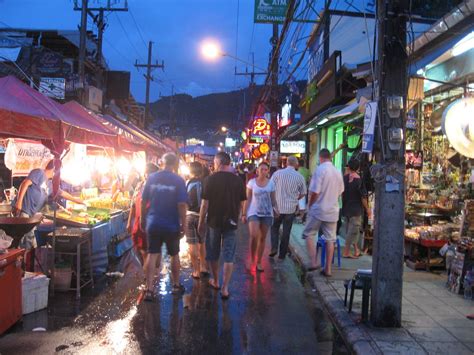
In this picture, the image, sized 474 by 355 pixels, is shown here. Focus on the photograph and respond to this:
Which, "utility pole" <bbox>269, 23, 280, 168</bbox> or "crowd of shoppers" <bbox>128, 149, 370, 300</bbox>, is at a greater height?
"utility pole" <bbox>269, 23, 280, 168</bbox>

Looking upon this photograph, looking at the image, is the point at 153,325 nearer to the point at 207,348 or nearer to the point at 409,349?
the point at 207,348

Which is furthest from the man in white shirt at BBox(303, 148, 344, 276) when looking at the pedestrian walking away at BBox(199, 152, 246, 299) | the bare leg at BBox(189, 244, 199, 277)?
the bare leg at BBox(189, 244, 199, 277)

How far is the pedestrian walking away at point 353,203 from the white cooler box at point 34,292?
229 inches

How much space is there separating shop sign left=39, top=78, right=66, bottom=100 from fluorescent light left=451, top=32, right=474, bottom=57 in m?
15.8

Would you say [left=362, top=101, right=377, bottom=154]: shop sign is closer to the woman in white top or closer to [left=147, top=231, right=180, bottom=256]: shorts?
[left=147, top=231, right=180, bottom=256]: shorts

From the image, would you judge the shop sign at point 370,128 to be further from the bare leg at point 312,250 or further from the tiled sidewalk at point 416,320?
the bare leg at point 312,250

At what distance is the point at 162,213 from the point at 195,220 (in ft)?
4.28

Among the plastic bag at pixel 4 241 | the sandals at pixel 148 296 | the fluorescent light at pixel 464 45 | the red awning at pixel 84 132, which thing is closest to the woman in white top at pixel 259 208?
the sandals at pixel 148 296

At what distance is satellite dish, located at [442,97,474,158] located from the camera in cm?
634

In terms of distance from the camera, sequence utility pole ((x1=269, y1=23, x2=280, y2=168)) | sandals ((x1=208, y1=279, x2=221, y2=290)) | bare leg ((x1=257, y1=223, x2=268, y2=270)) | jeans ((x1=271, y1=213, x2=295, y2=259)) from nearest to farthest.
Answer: sandals ((x1=208, y1=279, x2=221, y2=290))
bare leg ((x1=257, y1=223, x2=268, y2=270))
jeans ((x1=271, y1=213, x2=295, y2=259))
utility pole ((x1=269, y1=23, x2=280, y2=168))

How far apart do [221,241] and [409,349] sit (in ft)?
10.6

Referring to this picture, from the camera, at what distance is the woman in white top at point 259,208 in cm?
811

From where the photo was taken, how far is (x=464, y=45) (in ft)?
23.6

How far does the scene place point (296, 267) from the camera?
30.0ft
